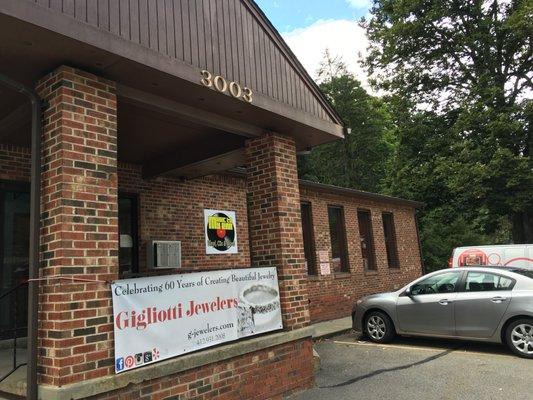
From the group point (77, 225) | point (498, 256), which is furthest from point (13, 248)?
point (498, 256)

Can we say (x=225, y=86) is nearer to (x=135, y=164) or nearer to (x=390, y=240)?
(x=135, y=164)

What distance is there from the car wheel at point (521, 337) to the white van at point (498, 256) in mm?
4630

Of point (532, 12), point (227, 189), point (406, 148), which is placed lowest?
point (227, 189)

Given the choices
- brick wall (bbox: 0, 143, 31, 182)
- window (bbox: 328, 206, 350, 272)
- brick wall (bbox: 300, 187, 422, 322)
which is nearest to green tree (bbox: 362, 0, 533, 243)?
brick wall (bbox: 300, 187, 422, 322)

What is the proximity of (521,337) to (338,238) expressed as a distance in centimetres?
692

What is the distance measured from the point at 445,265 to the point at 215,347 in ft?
88.3

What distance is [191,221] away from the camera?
9156 millimetres

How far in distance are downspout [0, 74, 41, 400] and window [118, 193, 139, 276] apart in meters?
4.03

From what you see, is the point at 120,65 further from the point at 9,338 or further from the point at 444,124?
the point at 444,124

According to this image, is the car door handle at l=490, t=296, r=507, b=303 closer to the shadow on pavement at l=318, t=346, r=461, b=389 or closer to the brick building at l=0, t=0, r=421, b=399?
the shadow on pavement at l=318, t=346, r=461, b=389

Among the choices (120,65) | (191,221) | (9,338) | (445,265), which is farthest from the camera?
(445,265)

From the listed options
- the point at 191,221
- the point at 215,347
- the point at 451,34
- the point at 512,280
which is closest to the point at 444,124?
the point at 451,34

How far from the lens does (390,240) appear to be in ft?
55.5

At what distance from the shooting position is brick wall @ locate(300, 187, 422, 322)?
12906mm
